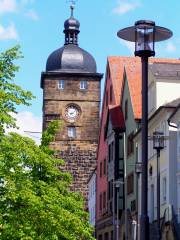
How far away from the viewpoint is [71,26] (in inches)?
3538

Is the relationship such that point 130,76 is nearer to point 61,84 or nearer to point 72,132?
point 72,132

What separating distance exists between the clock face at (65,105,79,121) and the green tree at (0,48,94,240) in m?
54.0

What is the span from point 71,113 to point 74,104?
110 cm

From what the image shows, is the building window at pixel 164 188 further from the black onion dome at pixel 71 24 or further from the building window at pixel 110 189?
the black onion dome at pixel 71 24

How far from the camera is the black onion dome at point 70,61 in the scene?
87812 millimetres

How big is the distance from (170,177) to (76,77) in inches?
1981

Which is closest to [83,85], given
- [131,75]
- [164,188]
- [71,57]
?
[71,57]

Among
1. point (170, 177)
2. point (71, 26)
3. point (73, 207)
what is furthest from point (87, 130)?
point (73, 207)

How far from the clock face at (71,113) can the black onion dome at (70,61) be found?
16.8 feet

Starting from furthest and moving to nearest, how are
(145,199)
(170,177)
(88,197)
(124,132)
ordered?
1. (88,197)
2. (124,132)
3. (170,177)
4. (145,199)

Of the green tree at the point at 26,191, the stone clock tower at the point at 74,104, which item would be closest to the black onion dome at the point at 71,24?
the stone clock tower at the point at 74,104

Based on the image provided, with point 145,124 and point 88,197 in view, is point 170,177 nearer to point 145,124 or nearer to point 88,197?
point 145,124

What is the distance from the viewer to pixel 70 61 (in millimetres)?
88125

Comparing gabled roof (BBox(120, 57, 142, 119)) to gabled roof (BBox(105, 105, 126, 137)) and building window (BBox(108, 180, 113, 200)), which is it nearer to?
gabled roof (BBox(105, 105, 126, 137))
